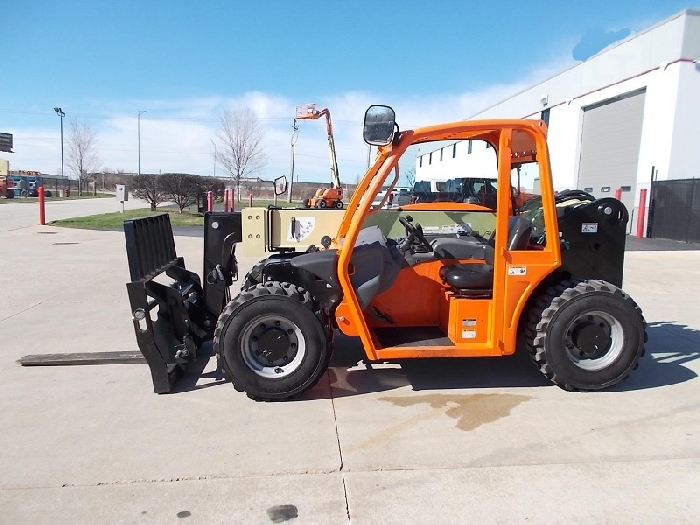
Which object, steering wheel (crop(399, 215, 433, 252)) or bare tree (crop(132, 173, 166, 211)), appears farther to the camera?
bare tree (crop(132, 173, 166, 211))

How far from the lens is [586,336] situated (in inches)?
165

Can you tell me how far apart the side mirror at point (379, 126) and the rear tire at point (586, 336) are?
1.89 m

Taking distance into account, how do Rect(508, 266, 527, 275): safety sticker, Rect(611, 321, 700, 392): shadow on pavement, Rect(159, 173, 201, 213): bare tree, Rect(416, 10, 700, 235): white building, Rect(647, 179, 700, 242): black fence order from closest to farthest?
Rect(508, 266, 527, 275): safety sticker, Rect(611, 321, 700, 392): shadow on pavement, Rect(647, 179, 700, 242): black fence, Rect(416, 10, 700, 235): white building, Rect(159, 173, 201, 213): bare tree

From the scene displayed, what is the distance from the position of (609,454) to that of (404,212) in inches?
129

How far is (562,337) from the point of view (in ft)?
13.5

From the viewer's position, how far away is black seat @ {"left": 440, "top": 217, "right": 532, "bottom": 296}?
4168 mm

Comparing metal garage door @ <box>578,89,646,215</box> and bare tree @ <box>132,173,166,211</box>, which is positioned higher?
metal garage door @ <box>578,89,646,215</box>

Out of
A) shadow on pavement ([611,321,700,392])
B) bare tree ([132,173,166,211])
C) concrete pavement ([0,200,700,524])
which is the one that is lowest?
concrete pavement ([0,200,700,524])

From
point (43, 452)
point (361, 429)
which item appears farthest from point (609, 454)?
point (43, 452)

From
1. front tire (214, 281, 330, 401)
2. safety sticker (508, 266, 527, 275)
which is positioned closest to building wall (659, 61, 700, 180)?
safety sticker (508, 266, 527, 275)

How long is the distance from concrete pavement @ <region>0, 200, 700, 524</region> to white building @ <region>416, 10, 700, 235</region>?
11.3 m

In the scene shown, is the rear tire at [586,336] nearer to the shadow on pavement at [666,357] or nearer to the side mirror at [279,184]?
the shadow on pavement at [666,357]

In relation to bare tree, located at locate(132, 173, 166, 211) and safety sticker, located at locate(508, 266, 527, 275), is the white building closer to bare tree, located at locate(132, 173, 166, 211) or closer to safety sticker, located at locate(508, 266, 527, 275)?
safety sticker, located at locate(508, 266, 527, 275)

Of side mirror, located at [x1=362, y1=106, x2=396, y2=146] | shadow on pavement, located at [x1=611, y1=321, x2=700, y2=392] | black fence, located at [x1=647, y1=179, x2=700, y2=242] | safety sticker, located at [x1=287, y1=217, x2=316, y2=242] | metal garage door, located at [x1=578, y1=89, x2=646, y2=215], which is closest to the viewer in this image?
side mirror, located at [x1=362, y1=106, x2=396, y2=146]
